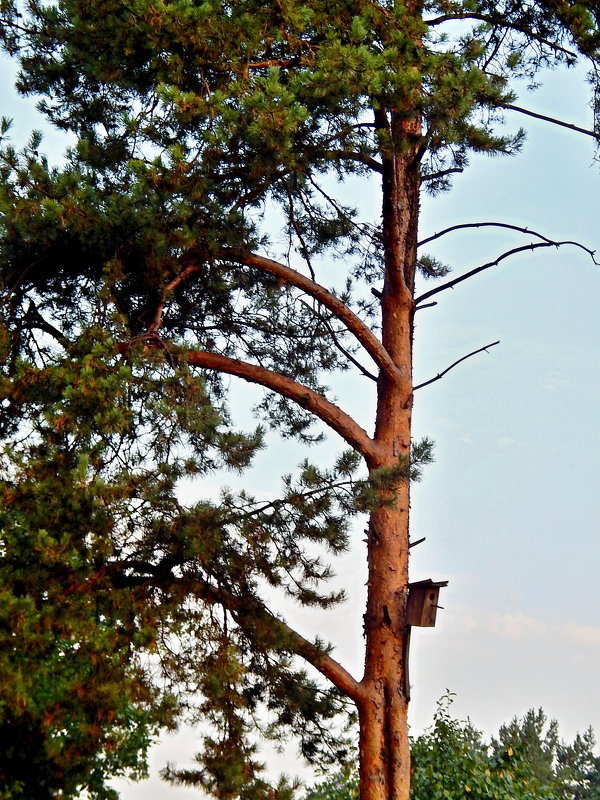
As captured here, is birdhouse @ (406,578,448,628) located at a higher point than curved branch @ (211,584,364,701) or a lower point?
higher

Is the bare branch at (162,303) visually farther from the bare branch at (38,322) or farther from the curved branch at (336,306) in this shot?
the bare branch at (38,322)

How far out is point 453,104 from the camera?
5.54 meters

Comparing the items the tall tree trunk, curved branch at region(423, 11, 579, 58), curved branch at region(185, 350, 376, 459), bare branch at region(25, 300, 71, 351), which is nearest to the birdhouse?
the tall tree trunk

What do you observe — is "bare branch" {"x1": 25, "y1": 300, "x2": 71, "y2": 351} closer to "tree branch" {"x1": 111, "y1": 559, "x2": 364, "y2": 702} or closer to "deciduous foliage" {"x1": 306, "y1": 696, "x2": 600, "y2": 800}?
"tree branch" {"x1": 111, "y1": 559, "x2": 364, "y2": 702}

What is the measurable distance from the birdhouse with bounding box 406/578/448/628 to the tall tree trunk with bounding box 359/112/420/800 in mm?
140

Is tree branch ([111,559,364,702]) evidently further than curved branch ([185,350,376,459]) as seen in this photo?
No

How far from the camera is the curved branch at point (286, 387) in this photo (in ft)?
20.9

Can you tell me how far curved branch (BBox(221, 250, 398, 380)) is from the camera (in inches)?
253

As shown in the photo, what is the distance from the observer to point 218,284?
682 centimetres

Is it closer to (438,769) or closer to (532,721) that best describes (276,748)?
(438,769)

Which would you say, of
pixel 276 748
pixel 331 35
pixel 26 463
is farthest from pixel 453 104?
pixel 276 748

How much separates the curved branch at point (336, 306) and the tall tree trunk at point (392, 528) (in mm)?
167

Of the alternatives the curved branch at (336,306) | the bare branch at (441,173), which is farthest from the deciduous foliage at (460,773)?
the bare branch at (441,173)

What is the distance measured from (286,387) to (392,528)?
1235 millimetres
